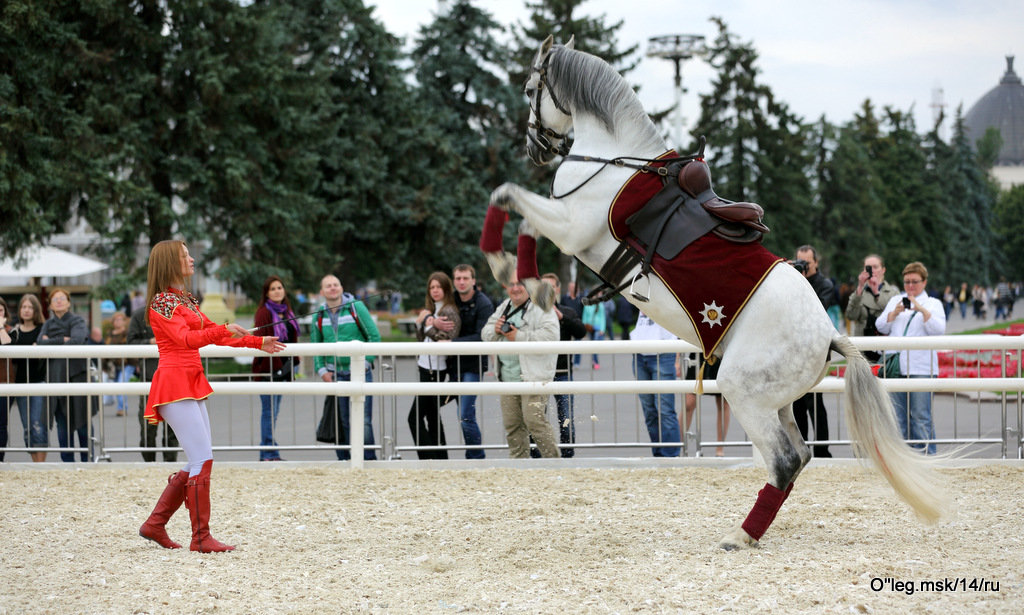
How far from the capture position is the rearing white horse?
4.96m

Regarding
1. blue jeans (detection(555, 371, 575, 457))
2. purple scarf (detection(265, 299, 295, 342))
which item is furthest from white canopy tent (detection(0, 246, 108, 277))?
blue jeans (detection(555, 371, 575, 457))

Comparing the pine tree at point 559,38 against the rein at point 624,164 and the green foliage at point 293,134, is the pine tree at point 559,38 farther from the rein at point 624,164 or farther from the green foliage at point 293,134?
the rein at point 624,164

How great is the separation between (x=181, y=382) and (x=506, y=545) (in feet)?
6.39

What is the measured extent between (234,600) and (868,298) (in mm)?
6768

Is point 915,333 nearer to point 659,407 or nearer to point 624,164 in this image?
point 659,407

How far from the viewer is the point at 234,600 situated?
170 inches

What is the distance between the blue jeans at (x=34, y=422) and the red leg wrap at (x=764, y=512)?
6.40 meters

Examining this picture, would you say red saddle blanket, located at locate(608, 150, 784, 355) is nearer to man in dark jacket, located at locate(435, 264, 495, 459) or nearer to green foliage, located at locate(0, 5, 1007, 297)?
man in dark jacket, located at locate(435, 264, 495, 459)

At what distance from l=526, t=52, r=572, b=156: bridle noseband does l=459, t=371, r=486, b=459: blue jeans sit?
324cm

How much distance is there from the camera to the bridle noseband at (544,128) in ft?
17.6

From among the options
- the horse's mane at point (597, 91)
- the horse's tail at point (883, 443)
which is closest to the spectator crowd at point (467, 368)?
the horse's tail at point (883, 443)

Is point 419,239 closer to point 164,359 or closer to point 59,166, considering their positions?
point 59,166

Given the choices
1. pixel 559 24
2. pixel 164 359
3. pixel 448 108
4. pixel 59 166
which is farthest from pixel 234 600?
pixel 559 24

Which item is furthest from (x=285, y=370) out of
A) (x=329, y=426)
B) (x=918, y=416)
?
(x=918, y=416)
